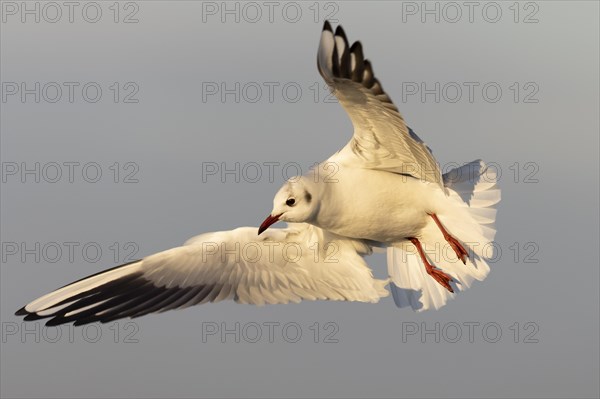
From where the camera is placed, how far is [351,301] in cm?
783

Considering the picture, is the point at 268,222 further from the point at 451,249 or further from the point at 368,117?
the point at 451,249

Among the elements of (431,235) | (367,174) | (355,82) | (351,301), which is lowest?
(351,301)

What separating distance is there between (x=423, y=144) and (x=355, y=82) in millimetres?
737

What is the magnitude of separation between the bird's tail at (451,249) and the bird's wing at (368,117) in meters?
0.44

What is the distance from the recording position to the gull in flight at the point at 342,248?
6797mm

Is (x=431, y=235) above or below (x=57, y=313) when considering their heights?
above

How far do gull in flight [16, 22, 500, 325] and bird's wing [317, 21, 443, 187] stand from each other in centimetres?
1

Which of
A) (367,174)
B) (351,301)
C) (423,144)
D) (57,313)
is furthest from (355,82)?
(57,313)

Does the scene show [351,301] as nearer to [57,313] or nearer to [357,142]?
[357,142]

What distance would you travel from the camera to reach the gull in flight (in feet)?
22.3

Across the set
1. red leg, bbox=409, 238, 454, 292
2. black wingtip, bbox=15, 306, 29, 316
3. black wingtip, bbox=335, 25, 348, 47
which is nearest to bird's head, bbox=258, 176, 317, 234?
red leg, bbox=409, 238, 454, 292

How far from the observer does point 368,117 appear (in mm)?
6246

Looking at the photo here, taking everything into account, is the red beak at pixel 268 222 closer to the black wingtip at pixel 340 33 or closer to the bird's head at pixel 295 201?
the bird's head at pixel 295 201

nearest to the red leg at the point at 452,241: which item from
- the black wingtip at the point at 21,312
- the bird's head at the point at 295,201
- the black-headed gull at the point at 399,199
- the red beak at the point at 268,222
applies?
the black-headed gull at the point at 399,199
